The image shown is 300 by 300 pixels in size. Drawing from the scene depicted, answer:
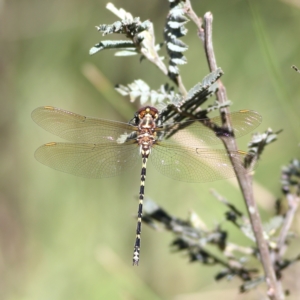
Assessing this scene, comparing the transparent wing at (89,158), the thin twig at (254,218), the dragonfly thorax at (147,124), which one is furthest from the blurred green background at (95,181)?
the thin twig at (254,218)

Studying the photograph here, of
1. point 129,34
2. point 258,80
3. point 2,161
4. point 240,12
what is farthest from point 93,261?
point 129,34

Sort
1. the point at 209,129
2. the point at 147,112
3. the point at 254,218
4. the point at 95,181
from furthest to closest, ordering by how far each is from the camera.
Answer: the point at 95,181 < the point at 147,112 < the point at 209,129 < the point at 254,218

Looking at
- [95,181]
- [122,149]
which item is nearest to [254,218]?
[122,149]

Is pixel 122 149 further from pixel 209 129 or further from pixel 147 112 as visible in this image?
pixel 209 129

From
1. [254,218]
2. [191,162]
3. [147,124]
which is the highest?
[147,124]

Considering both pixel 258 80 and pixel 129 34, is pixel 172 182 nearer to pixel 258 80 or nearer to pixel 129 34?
pixel 258 80

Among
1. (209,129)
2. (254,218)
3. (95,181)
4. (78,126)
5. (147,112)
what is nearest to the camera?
(254,218)

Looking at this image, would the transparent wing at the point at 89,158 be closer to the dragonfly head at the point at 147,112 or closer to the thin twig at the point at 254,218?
the dragonfly head at the point at 147,112
